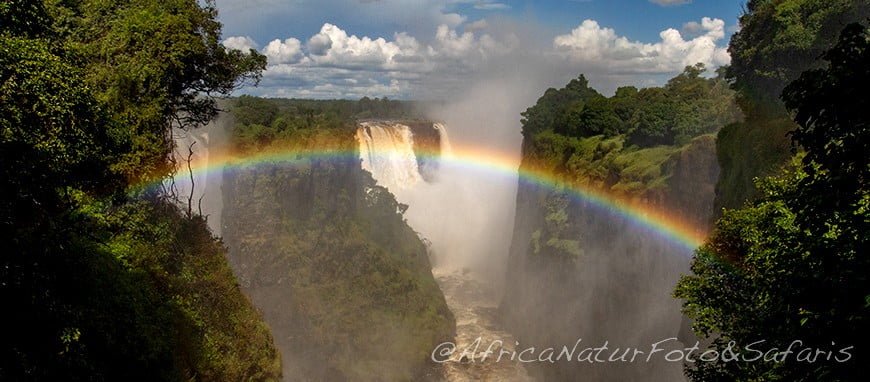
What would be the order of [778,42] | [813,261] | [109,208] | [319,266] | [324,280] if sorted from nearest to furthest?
1. [813,261]
2. [109,208]
3. [778,42]
4. [324,280]
5. [319,266]

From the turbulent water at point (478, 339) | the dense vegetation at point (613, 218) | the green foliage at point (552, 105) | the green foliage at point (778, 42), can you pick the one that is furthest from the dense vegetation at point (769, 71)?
the green foliage at point (552, 105)

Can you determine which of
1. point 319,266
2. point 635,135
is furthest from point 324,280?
point 635,135

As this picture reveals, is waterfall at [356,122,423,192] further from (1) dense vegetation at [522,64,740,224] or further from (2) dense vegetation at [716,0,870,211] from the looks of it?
(2) dense vegetation at [716,0,870,211]

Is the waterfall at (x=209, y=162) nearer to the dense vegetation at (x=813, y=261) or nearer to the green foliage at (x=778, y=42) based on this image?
the green foliage at (x=778, y=42)

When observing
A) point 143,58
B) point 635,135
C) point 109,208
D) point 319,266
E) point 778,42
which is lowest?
point 319,266

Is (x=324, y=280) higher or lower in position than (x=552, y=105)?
lower

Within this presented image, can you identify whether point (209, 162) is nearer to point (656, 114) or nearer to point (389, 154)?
point (389, 154)

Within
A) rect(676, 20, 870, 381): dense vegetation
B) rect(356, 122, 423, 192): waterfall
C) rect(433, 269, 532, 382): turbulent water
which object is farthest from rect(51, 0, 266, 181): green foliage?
rect(356, 122, 423, 192): waterfall
